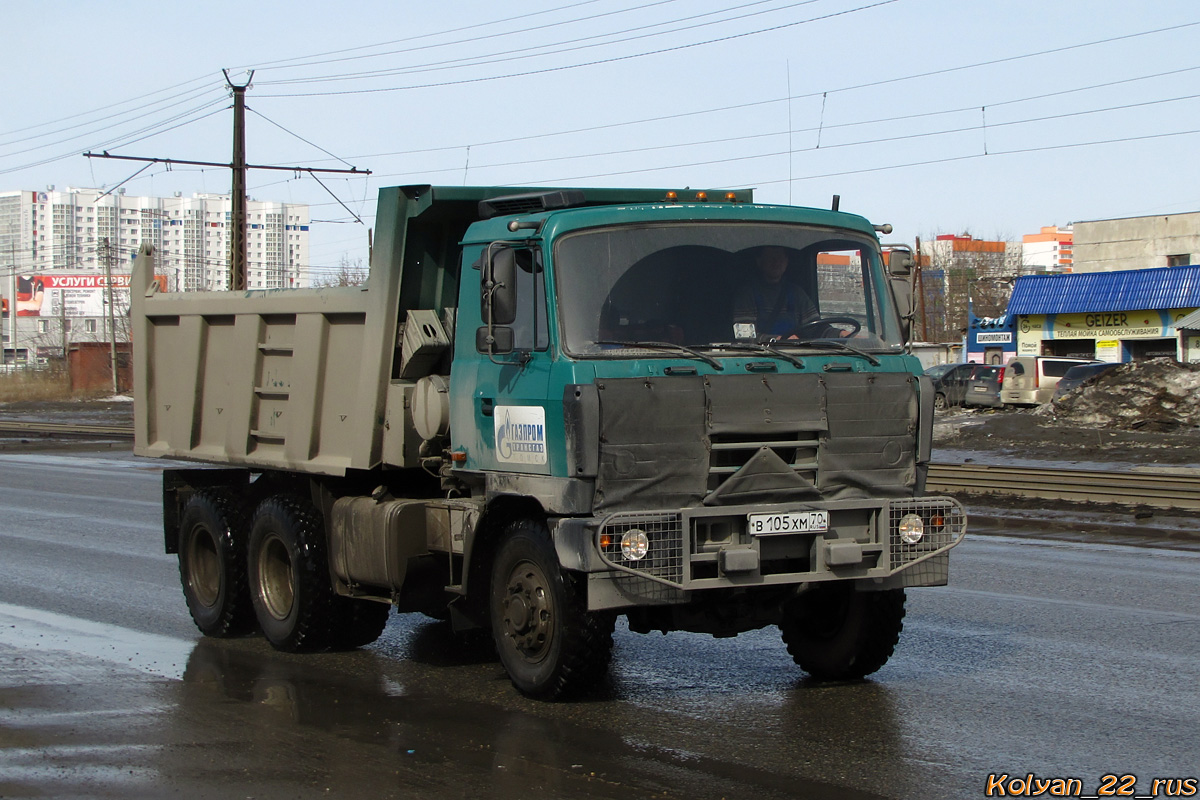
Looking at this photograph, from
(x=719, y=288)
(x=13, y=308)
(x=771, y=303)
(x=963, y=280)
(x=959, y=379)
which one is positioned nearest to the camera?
(x=719, y=288)

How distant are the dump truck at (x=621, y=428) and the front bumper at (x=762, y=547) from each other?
1cm

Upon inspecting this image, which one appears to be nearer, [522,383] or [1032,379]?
[522,383]

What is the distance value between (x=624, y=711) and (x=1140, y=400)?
28.9 m

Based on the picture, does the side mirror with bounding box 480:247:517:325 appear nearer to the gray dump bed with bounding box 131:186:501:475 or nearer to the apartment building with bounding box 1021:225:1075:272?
the gray dump bed with bounding box 131:186:501:475

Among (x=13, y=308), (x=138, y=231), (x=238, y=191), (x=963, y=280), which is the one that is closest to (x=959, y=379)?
(x=238, y=191)

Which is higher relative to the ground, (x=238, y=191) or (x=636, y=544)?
(x=238, y=191)

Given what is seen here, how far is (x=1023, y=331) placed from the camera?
5409cm

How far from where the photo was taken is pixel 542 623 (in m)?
7.12

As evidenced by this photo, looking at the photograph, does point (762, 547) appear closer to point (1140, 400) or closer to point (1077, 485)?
point (1077, 485)

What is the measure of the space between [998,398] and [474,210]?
34348 millimetres

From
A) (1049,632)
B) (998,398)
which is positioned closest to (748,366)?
(1049,632)

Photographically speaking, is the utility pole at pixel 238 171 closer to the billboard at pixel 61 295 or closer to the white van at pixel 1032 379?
the white van at pixel 1032 379

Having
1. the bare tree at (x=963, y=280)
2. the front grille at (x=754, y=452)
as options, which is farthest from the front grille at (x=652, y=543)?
the bare tree at (x=963, y=280)

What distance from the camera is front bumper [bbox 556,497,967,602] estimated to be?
6559mm
